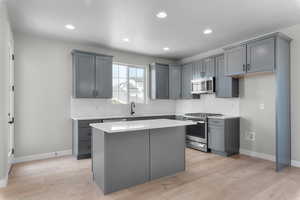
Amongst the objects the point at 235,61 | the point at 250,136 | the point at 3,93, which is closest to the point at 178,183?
the point at 250,136

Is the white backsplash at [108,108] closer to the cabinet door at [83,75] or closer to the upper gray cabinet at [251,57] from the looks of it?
the cabinet door at [83,75]

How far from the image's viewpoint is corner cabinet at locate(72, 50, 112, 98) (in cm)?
412

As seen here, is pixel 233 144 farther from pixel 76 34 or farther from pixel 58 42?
pixel 58 42

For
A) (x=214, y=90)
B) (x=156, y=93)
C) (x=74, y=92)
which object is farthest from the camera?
(x=156, y=93)

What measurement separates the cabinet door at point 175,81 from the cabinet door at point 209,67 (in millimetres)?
1021

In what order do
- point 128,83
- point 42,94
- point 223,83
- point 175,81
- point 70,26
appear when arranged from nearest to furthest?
point 70,26, point 42,94, point 223,83, point 128,83, point 175,81

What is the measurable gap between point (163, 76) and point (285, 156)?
11.8 ft

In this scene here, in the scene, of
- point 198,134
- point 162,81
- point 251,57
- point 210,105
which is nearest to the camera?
point 251,57

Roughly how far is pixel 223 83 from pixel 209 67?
25.1 inches

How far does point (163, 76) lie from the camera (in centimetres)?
559

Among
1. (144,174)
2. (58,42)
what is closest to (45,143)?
(58,42)

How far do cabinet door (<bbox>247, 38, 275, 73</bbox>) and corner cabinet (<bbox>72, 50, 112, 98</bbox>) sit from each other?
3.23 metres

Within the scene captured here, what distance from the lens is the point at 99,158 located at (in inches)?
101

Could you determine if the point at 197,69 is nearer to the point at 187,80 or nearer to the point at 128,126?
the point at 187,80
